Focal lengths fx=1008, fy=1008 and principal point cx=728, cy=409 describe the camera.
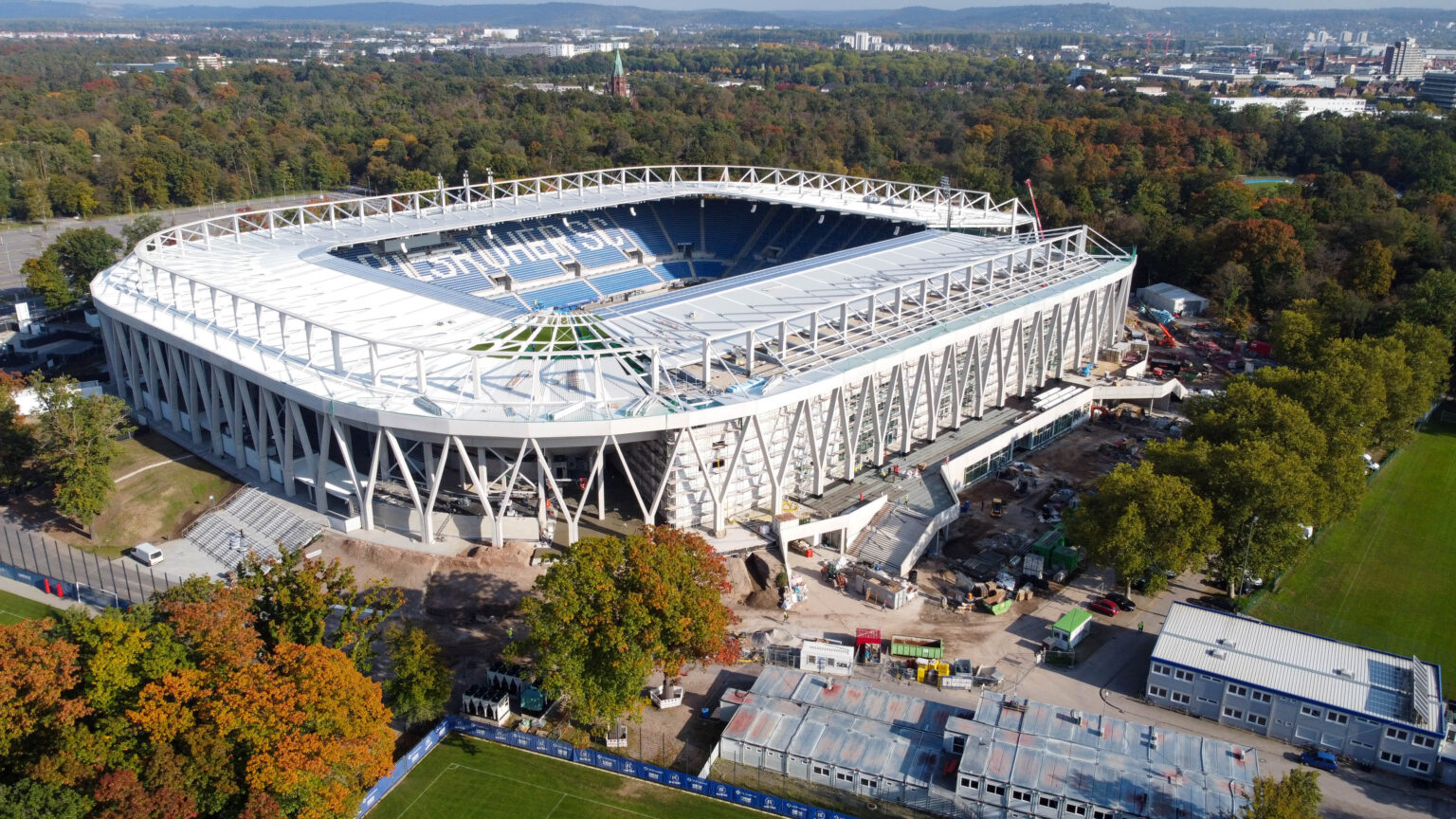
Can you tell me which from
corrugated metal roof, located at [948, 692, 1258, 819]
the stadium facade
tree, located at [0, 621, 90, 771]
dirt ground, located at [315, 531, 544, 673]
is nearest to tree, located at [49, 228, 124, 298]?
the stadium facade

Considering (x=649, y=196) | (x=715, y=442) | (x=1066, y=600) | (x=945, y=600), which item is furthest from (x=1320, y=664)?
(x=649, y=196)

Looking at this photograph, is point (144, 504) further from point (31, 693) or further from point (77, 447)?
point (31, 693)

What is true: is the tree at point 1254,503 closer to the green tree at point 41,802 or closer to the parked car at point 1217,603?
the parked car at point 1217,603

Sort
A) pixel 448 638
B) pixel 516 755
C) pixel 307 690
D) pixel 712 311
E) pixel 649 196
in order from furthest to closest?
pixel 649 196
pixel 712 311
pixel 448 638
pixel 516 755
pixel 307 690

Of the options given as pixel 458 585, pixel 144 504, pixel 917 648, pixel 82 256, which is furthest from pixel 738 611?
pixel 82 256

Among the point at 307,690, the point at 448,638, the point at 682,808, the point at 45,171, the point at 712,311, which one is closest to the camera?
the point at 307,690

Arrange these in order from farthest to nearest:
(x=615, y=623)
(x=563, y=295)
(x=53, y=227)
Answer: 1. (x=53, y=227)
2. (x=563, y=295)
3. (x=615, y=623)

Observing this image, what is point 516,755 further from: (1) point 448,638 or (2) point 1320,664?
(2) point 1320,664
